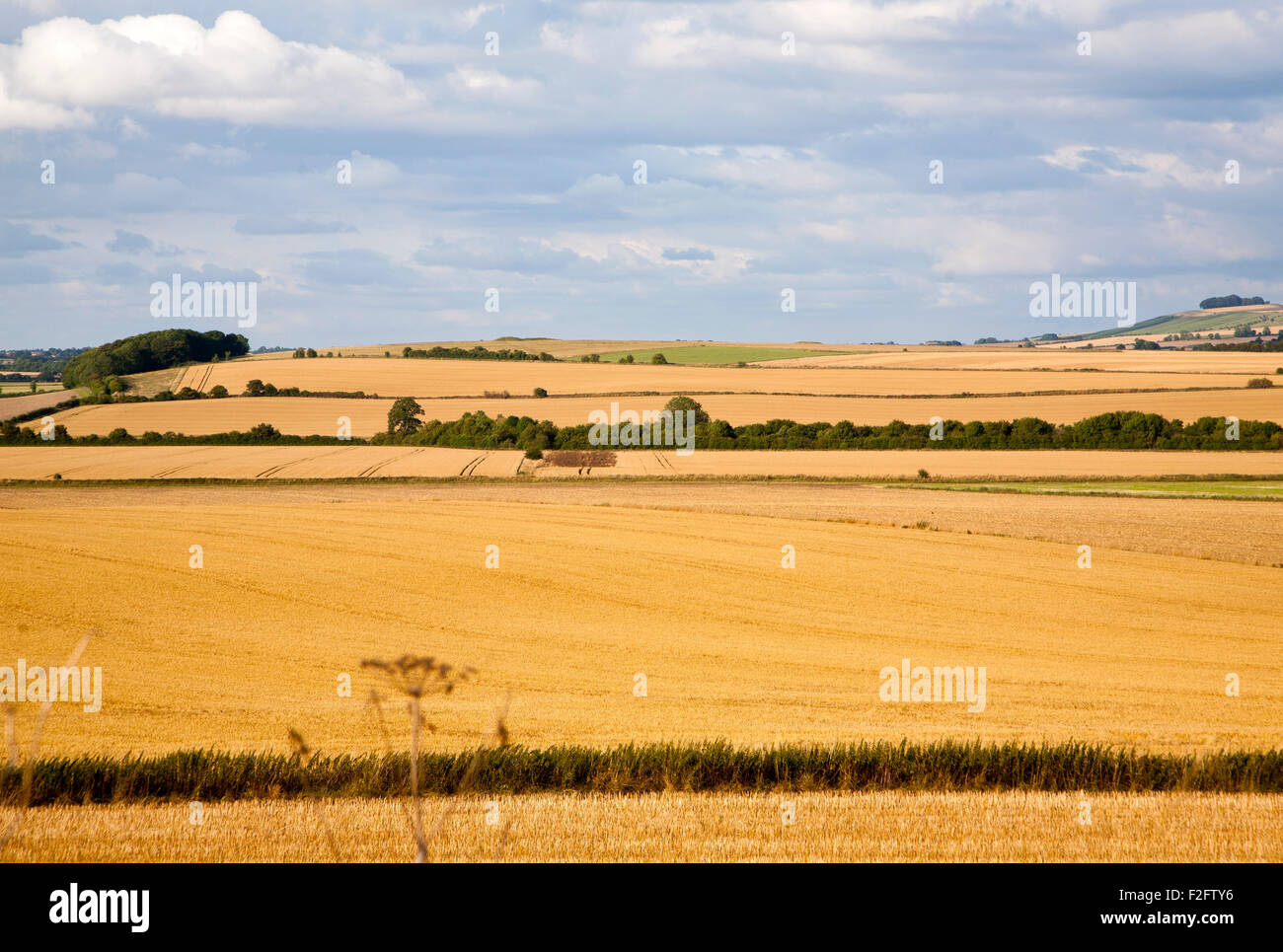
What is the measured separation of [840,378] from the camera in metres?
107

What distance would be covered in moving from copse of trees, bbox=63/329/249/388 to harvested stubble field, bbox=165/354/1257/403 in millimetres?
3960

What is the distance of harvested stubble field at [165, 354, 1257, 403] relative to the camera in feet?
321

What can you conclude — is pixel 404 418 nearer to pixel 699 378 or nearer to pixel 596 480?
pixel 596 480

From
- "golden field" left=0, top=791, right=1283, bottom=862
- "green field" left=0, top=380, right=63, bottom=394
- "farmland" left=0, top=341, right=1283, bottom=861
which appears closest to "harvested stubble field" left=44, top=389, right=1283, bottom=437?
"farmland" left=0, top=341, right=1283, bottom=861

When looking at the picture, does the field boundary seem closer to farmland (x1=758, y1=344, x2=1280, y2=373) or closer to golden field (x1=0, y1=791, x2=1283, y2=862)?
golden field (x1=0, y1=791, x2=1283, y2=862)

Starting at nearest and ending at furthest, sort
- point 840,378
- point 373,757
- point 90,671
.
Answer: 1. point 373,757
2. point 90,671
3. point 840,378

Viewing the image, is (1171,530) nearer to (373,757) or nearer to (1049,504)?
(1049,504)

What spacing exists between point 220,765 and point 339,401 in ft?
283

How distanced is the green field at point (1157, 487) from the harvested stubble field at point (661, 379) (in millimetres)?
37277

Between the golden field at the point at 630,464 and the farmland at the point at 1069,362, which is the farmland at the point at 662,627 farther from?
the farmland at the point at 1069,362

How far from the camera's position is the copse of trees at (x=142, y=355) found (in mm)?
110938

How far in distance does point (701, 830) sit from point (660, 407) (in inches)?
3089
